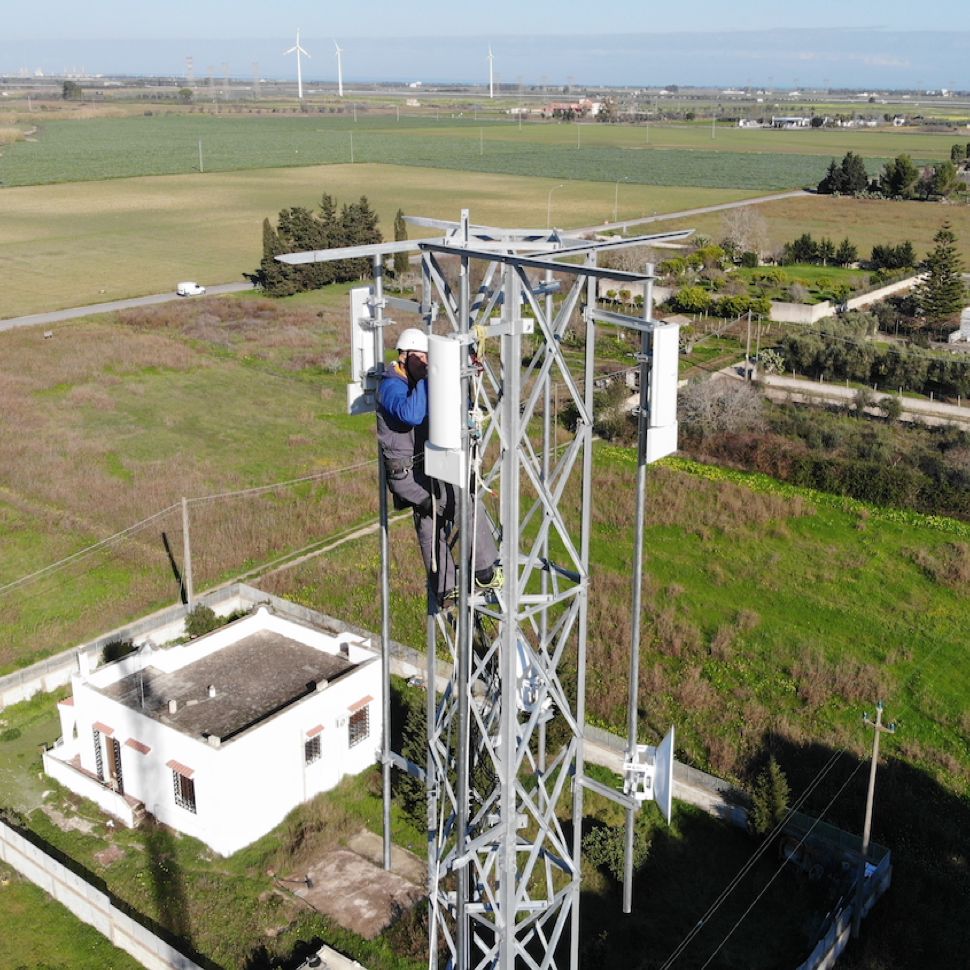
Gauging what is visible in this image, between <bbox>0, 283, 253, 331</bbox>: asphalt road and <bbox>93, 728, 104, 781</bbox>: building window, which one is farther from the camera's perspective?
<bbox>0, 283, 253, 331</bbox>: asphalt road

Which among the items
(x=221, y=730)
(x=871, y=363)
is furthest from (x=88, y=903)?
(x=871, y=363)

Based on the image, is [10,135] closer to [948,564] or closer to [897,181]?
[897,181]

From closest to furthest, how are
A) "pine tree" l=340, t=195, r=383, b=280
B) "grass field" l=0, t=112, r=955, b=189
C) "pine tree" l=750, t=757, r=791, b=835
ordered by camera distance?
"pine tree" l=750, t=757, r=791, b=835, "pine tree" l=340, t=195, r=383, b=280, "grass field" l=0, t=112, r=955, b=189

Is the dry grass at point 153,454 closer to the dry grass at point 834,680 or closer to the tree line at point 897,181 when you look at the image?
the dry grass at point 834,680

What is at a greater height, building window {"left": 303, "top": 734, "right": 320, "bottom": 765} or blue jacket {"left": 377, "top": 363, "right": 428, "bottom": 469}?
blue jacket {"left": 377, "top": 363, "right": 428, "bottom": 469}

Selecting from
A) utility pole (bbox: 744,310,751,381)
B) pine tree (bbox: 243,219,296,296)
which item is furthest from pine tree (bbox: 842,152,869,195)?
pine tree (bbox: 243,219,296,296)

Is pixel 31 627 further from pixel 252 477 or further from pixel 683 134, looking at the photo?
pixel 683 134

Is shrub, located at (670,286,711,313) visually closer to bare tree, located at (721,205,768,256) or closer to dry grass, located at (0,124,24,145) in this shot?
bare tree, located at (721,205,768,256)
